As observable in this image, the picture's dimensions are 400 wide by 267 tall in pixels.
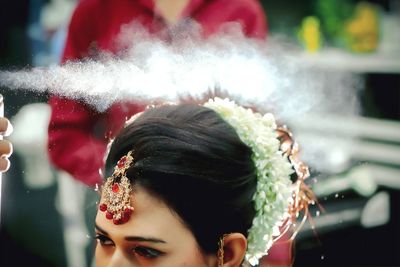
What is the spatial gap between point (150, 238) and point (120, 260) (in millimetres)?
105

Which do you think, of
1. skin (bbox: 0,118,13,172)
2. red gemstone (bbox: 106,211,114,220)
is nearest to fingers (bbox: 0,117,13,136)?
skin (bbox: 0,118,13,172)

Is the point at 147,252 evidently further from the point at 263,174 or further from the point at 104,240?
the point at 263,174

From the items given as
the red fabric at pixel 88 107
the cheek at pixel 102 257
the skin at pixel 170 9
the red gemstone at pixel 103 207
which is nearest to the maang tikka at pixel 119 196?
the red gemstone at pixel 103 207

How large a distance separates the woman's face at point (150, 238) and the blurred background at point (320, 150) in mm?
348

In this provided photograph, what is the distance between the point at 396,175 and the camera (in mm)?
2275

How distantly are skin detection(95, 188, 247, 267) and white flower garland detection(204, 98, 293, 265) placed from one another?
8.6 inches

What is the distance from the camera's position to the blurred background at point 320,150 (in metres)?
1.98

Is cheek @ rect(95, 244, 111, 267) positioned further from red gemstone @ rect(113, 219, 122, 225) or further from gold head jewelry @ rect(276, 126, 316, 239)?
gold head jewelry @ rect(276, 126, 316, 239)

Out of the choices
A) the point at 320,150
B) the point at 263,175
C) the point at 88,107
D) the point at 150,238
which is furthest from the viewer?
the point at 320,150

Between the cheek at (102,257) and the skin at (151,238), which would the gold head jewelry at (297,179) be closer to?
the skin at (151,238)

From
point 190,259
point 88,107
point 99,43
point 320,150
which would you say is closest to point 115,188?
point 190,259

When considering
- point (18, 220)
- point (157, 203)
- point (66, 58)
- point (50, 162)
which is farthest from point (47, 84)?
point (157, 203)

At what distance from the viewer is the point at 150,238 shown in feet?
5.48

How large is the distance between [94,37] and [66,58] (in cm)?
12
